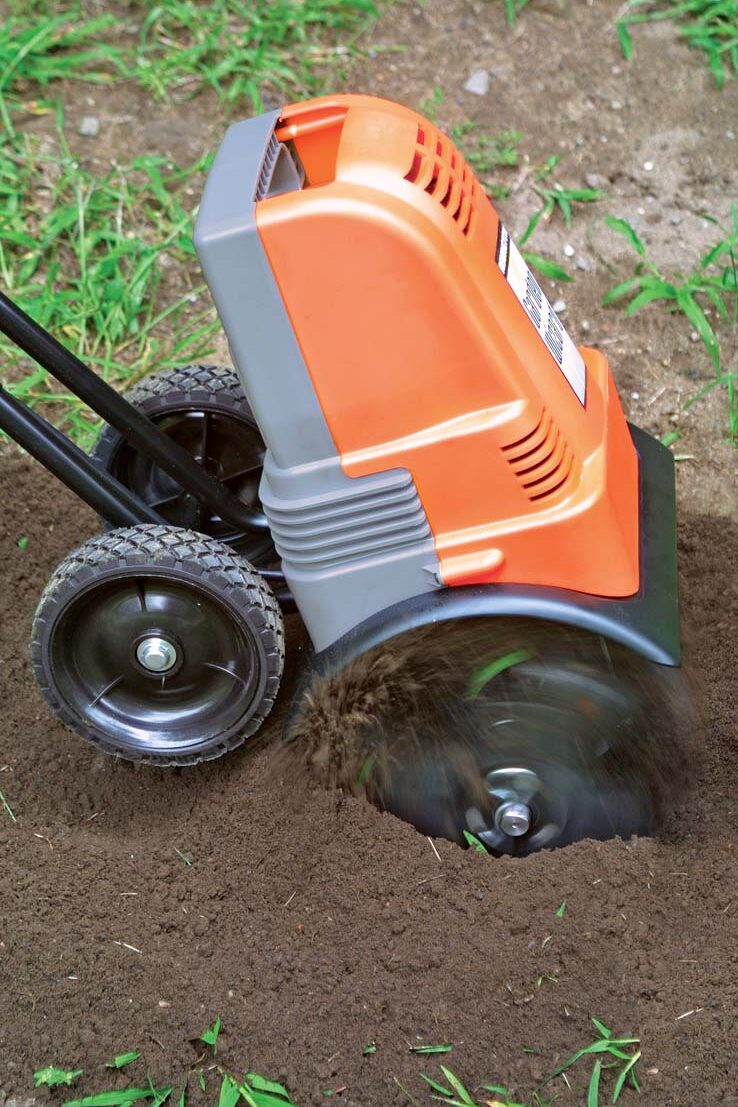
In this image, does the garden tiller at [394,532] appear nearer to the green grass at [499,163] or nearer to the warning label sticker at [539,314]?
the warning label sticker at [539,314]

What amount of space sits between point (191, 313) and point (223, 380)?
0.99 metres

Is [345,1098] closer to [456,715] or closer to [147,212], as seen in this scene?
[456,715]

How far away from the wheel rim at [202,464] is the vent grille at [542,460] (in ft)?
2.14

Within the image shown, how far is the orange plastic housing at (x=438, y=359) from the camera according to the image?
1649 mm

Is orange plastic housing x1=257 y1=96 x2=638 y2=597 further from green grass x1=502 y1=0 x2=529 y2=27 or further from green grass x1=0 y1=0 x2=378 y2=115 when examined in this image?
green grass x1=502 y1=0 x2=529 y2=27

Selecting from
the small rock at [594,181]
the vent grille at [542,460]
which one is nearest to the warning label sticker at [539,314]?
the vent grille at [542,460]

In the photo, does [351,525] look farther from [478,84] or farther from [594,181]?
[478,84]

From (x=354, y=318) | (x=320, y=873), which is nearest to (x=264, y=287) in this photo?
(x=354, y=318)

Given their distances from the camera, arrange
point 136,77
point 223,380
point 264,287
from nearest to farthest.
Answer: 1. point 264,287
2. point 223,380
3. point 136,77

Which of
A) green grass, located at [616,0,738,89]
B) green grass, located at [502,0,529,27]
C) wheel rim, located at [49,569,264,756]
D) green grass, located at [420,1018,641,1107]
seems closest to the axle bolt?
green grass, located at [420,1018,641,1107]

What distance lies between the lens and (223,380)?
2.29 meters

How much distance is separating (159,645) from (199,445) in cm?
52

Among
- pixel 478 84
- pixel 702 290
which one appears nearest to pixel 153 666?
pixel 702 290

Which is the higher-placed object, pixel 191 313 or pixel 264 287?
pixel 264 287
